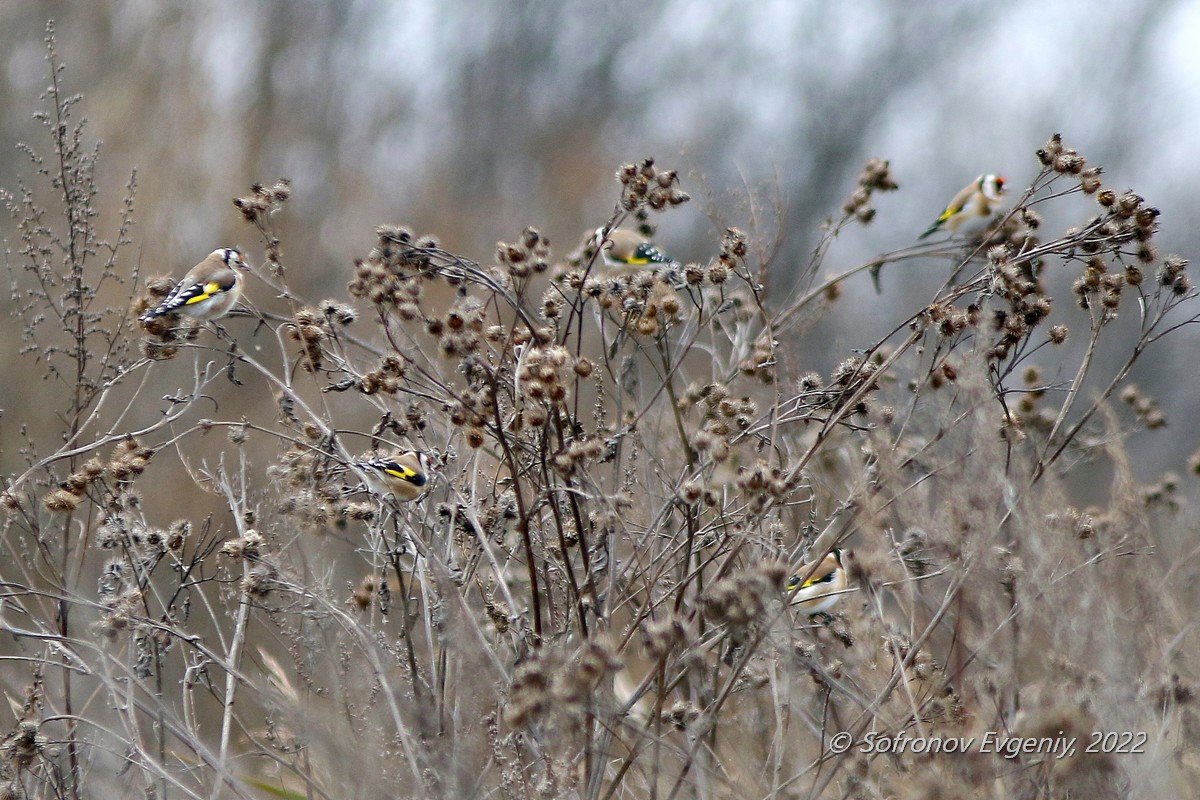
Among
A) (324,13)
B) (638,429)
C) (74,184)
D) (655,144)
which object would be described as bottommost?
(638,429)

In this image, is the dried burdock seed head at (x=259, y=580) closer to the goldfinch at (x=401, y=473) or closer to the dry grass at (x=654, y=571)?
the dry grass at (x=654, y=571)

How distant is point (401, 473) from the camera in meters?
2.82

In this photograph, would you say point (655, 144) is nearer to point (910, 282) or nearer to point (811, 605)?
point (910, 282)

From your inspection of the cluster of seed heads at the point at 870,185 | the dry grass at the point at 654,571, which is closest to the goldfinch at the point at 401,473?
the dry grass at the point at 654,571

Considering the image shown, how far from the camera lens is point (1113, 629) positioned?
6.99ft

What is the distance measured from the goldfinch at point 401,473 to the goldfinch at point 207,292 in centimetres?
71

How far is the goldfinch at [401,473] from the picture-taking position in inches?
107

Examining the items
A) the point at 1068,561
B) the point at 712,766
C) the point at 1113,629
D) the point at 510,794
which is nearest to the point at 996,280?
the point at 1068,561

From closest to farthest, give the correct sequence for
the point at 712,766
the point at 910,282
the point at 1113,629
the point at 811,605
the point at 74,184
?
the point at 1113,629 < the point at 712,766 < the point at 811,605 < the point at 74,184 < the point at 910,282

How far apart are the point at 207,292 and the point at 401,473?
918 millimetres

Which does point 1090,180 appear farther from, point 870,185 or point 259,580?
point 259,580

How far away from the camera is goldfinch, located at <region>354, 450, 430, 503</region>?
2721 millimetres

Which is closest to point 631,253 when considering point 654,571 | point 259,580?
point 654,571

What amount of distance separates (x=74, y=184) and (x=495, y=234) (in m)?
8.15
